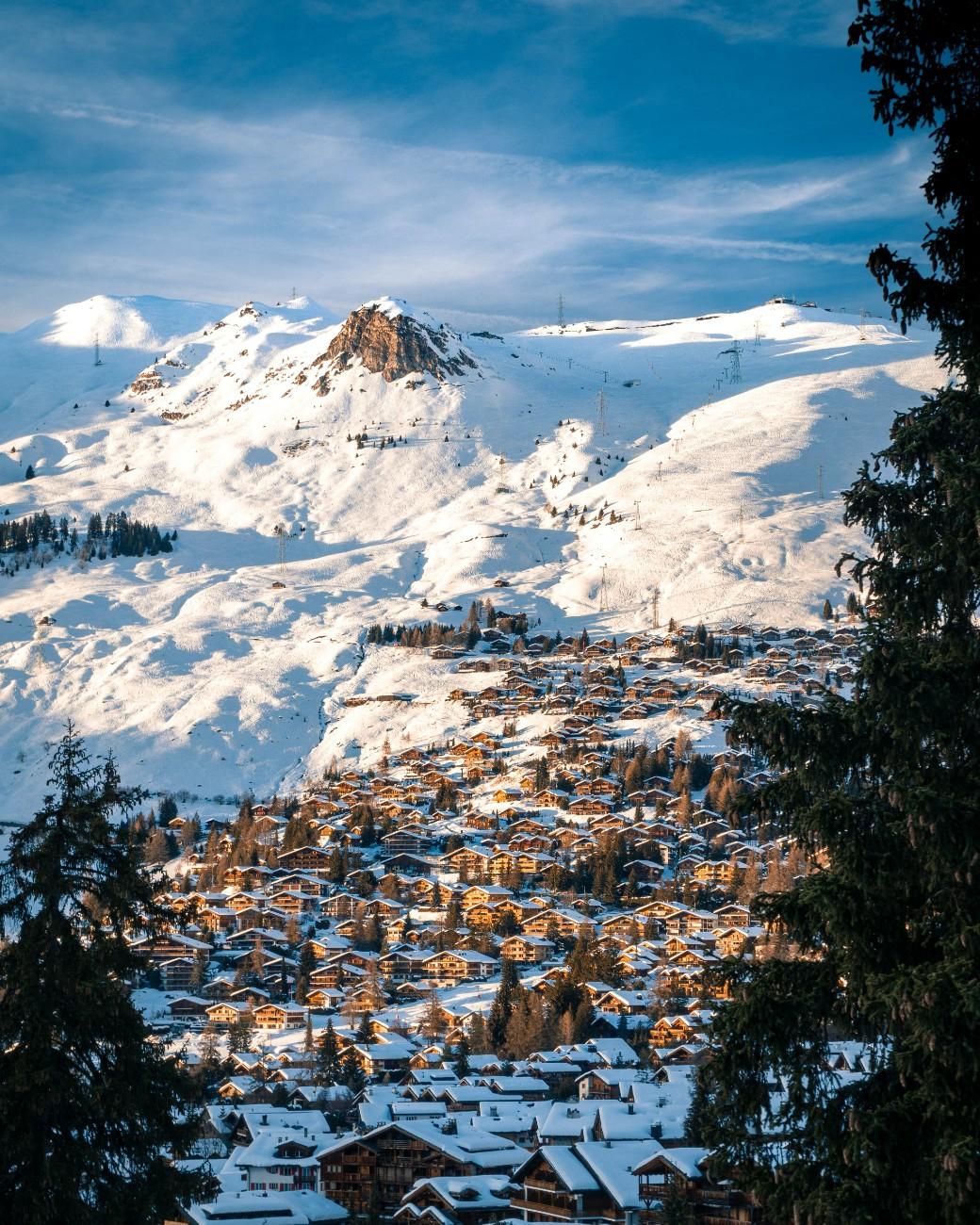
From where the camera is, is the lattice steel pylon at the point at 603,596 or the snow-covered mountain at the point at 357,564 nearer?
the snow-covered mountain at the point at 357,564

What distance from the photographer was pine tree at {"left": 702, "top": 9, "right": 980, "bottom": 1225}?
8094 millimetres

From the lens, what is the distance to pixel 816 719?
9125 millimetres

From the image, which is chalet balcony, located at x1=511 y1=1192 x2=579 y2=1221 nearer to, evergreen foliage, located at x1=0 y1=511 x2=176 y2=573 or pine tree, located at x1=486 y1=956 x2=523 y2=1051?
pine tree, located at x1=486 y1=956 x2=523 y2=1051

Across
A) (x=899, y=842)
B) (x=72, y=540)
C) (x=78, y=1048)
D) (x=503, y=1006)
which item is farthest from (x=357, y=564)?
(x=899, y=842)

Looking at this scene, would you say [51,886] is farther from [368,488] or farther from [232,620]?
[368,488]

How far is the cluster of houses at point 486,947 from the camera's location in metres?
34.8

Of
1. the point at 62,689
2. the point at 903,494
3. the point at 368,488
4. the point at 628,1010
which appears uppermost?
the point at 368,488

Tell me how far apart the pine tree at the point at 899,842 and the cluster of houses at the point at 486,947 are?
47 cm

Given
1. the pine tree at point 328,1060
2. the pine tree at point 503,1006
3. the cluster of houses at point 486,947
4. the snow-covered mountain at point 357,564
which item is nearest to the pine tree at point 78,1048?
the cluster of houses at point 486,947

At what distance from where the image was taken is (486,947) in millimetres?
67188

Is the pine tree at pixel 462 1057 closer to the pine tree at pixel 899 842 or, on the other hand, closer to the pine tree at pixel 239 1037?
→ the pine tree at pixel 239 1037

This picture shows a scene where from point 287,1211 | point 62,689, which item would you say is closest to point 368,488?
point 62,689

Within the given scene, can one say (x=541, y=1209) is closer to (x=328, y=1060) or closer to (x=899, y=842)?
(x=328, y=1060)

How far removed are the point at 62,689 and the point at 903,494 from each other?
124124 mm
